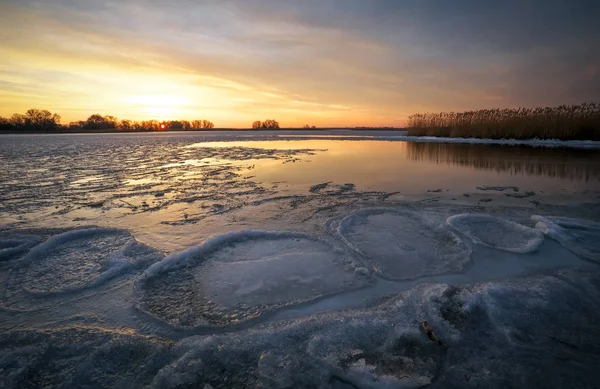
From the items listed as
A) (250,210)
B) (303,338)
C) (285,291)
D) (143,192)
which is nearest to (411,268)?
(285,291)

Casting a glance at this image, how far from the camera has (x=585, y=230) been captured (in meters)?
4.61

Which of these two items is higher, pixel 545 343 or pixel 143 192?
pixel 143 192

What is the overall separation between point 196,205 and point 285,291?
3749mm

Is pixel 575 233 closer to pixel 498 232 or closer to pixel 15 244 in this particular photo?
pixel 498 232

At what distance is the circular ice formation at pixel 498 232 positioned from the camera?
4043 mm

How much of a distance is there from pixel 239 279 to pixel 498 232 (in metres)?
4.07

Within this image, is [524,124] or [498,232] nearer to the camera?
[498,232]

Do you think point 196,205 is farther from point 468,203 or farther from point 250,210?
point 468,203

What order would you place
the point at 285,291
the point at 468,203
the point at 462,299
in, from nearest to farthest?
1. the point at 462,299
2. the point at 285,291
3. the point at 468,203

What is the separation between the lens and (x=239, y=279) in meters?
3.24

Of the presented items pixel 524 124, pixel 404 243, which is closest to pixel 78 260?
pixel 404 243

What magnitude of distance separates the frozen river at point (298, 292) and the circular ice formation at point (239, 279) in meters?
0.02

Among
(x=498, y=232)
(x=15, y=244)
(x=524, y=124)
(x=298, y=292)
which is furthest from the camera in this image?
(x=524, y=124)

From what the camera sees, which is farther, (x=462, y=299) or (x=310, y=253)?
(x=310, y=253)
